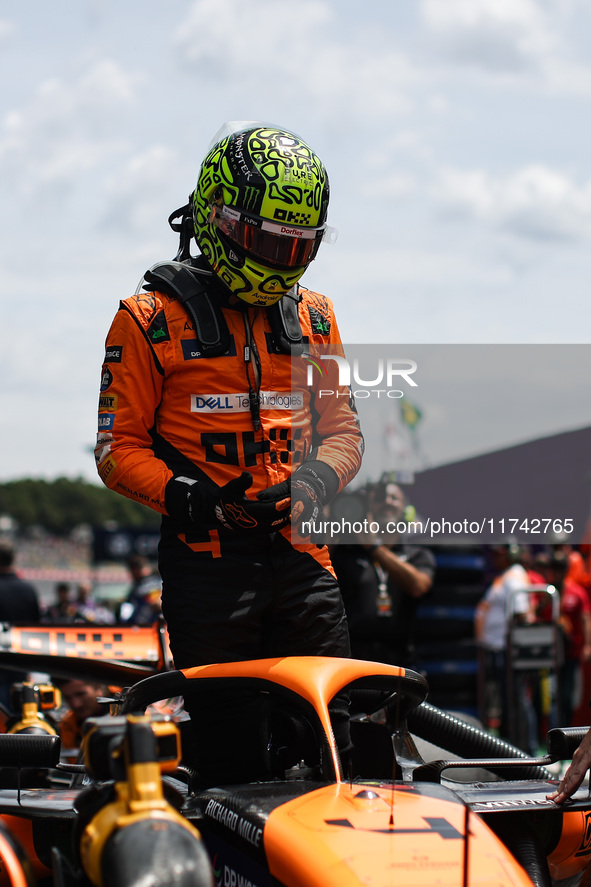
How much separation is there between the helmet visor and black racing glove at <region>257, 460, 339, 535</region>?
2.11ft

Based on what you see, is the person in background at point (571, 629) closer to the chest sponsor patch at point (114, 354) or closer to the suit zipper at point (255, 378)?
the suit zipper at point (255, 378)

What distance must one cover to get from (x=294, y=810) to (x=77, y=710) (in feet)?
11.4

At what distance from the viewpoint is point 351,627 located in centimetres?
654

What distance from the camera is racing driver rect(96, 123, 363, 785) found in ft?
10.4

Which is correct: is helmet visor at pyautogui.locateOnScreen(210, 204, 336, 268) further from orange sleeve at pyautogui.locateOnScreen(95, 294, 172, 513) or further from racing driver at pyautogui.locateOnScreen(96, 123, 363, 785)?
orange sleeve at pyautogui.locateOnScreen(95, 294, 172, 513)

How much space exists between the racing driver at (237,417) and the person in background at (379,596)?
2.90m

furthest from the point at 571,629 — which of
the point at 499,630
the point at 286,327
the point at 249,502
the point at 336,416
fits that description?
the point at 249,502

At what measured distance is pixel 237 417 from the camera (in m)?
3.37

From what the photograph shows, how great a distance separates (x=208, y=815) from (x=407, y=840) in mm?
548

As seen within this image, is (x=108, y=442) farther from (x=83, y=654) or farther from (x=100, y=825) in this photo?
(x=83, y=654)

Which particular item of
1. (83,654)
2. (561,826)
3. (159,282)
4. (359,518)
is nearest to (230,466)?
(159,282)

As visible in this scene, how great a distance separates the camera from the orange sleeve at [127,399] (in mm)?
3285

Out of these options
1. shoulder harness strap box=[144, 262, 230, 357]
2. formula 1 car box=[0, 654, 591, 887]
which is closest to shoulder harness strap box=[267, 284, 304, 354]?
shoulder harness strap box=[144, 262, 230, 357]

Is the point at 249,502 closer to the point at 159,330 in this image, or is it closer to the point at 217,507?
the point at 217,507
